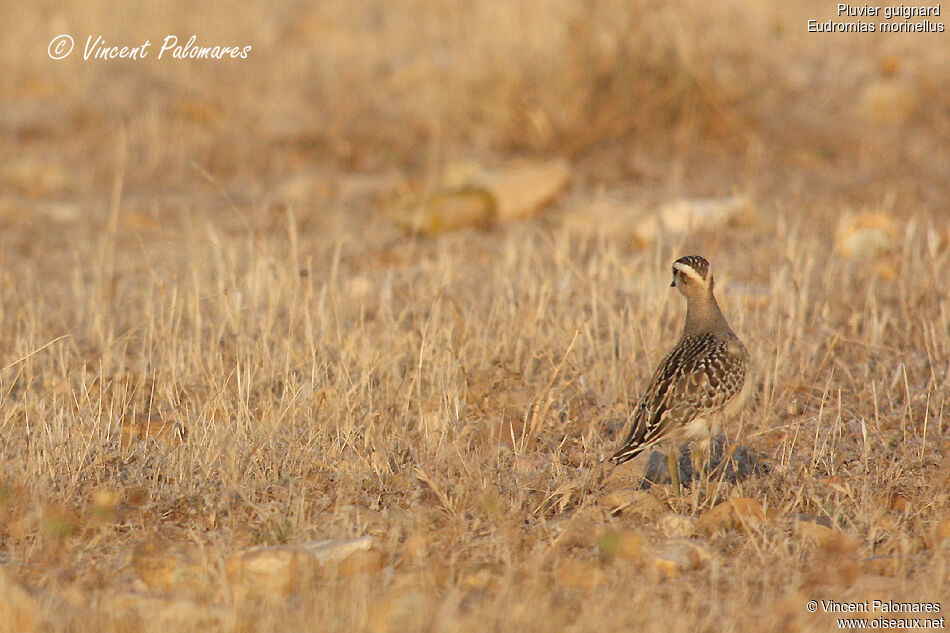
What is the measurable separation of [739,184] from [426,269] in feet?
11.6

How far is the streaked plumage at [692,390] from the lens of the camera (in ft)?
14.6

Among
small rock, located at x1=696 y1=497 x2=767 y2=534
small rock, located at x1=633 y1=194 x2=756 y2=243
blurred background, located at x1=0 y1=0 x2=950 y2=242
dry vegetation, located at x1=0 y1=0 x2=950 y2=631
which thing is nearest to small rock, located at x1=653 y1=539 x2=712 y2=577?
dry vegetation, located at x1=0 y1=0 x2=950 y2=631

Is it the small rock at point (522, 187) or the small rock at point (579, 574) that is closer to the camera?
the small rock at point (579, 574)

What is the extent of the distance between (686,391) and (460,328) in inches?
63.3

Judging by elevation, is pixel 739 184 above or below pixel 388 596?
above

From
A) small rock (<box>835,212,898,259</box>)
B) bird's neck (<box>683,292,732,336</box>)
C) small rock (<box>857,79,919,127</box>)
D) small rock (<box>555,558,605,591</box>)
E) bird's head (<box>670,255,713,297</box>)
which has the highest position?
small rock (<box>857,79,919,127</box>)

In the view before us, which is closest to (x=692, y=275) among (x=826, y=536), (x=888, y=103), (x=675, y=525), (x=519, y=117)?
(x=675, y=525)

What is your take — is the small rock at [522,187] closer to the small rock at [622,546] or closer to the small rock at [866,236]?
the small rock at [866,236]

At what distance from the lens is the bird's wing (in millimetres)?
4449

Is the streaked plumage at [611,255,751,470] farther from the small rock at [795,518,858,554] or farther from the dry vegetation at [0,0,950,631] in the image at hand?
the small rock at [795,518,858,554]

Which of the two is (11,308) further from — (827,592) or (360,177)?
(827,592)

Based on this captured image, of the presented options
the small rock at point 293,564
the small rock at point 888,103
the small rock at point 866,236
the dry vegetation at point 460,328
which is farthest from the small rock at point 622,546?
the small rock at point 888,103

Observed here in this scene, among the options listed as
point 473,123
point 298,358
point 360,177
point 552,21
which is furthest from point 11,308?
point 552,21

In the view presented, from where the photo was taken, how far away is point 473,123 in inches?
424
